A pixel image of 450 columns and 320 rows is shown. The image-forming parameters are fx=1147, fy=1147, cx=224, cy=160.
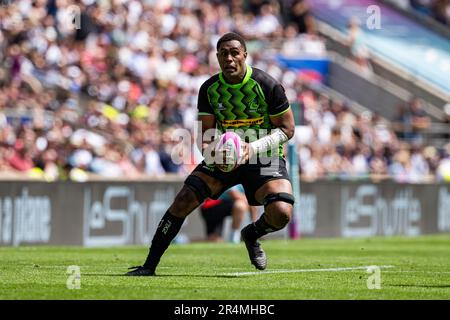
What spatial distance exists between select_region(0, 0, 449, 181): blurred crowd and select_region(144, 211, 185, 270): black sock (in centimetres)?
948

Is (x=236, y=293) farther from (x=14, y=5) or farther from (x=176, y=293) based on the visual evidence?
(x=14, y=5)

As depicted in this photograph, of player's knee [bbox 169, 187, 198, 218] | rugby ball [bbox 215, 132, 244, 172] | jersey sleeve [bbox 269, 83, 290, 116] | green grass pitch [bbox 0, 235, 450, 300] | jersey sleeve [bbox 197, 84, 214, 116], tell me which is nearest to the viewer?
green grass pitch [bbox 0, 235, 450, 300]

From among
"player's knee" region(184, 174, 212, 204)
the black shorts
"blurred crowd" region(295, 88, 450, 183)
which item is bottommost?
"player's knee" region(184, 174, 212, 204)

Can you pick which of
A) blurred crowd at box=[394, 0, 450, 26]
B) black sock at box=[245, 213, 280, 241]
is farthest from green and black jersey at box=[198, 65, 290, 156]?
blurred crowd at box=[394, 0, 450, 26]

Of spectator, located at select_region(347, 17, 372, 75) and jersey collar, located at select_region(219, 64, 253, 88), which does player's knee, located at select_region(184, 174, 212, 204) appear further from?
spectator, located at select_region(347, 17, 372, 75)

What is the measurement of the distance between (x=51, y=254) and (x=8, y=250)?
3.70 feet

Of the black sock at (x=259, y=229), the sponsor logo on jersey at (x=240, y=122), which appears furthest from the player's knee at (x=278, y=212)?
the sponsor logo on jersey at (x=240, y=122)

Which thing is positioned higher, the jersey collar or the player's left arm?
the jersey collar

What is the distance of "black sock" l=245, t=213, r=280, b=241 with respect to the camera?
12.3 meters

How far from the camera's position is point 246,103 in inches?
473

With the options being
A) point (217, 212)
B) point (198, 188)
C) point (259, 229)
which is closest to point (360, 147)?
point (217, 212)
